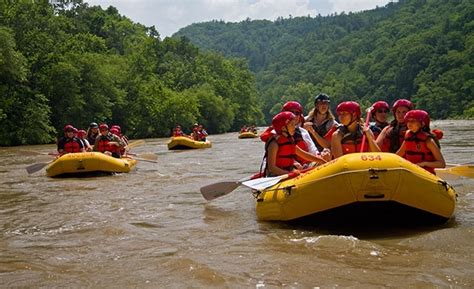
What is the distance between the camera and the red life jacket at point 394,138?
6.06m

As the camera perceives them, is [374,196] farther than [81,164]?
No

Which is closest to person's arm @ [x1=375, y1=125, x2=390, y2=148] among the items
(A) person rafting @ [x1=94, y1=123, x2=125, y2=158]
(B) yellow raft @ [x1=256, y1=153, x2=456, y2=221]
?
(B) yellow raft @ [x1=256, y1=153, x2=456, y2=221]

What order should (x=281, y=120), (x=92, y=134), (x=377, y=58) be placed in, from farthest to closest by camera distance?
(x=377, y=58)
(x=92, y=134)
(x=281, y=120)

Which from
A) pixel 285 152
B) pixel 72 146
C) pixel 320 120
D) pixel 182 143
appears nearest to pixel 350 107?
pixel 285 152

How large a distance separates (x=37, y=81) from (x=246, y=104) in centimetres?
4396

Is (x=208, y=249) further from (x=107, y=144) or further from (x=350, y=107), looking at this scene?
(x=107, y=144)

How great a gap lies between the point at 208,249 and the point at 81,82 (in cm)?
3120

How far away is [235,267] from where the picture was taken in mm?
3848

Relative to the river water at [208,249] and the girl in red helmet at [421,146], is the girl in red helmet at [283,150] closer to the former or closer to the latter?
the river water at [208,249]

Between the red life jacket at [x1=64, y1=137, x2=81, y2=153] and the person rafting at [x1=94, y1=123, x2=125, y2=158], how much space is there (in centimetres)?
38

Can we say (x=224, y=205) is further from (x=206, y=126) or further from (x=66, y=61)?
(x=206, y=126)

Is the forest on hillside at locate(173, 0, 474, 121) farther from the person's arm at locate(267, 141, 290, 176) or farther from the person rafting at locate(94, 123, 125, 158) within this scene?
the person's arm at locate(267, 141, 290, 176)

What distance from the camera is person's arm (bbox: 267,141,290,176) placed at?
5.86 meters

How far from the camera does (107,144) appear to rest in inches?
447
